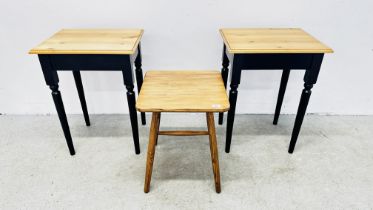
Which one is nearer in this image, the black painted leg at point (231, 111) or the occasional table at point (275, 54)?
the occasional table at point (275, 54)

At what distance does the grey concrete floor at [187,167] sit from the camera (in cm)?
144

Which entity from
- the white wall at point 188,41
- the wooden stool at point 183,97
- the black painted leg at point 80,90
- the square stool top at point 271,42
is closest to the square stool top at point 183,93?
the wooden stool at point 183,97

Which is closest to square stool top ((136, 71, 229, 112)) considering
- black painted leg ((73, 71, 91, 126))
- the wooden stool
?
the wooden stool

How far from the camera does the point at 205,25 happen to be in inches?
71.9

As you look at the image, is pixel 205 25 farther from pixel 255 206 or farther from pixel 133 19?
pixel 255 206

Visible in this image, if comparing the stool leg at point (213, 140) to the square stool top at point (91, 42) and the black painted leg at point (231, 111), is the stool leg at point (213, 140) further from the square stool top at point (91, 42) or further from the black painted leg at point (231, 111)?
the square stool top at point (91, 42)

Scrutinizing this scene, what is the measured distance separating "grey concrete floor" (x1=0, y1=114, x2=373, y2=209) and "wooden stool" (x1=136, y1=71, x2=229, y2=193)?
16 centimetres

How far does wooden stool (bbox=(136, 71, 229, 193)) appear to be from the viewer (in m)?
1.25

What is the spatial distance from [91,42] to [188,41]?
702 mm

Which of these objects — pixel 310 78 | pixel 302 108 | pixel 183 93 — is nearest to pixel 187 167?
pixel 183 93

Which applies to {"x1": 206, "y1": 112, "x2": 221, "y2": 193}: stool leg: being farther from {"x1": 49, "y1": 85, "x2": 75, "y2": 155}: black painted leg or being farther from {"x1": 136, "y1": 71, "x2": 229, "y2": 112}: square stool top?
{"x1": 49, "y1": 85, "x2": 75, "y2": 155}: black painted leg

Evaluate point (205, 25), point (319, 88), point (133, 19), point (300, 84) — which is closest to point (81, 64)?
point (133, 19)

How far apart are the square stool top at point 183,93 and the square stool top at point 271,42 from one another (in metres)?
0.22

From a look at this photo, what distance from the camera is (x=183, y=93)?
137cm
